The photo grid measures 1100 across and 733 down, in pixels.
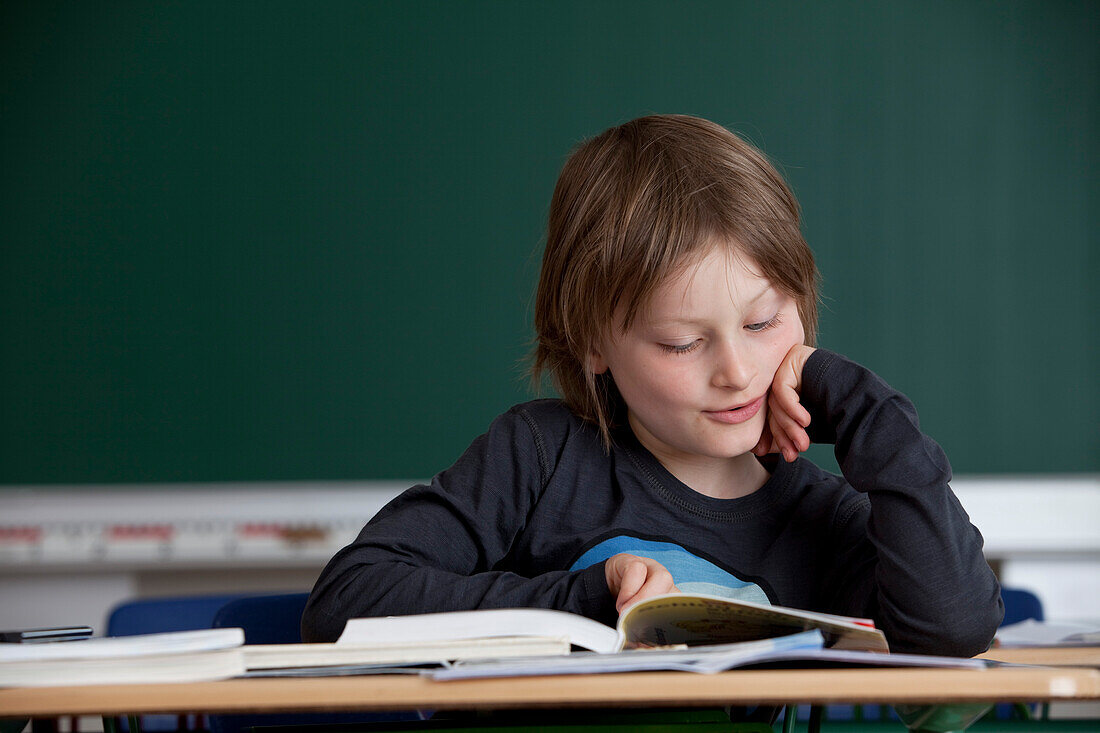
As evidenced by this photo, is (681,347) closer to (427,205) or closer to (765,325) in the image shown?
(765,325)

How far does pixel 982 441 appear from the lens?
2.42m

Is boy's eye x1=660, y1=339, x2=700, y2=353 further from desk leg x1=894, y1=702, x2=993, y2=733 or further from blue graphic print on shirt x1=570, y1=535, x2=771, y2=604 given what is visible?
desk leg x1=894, y1=702, x2=993, y2=733

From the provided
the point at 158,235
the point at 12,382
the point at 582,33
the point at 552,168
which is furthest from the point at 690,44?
the point at 12,382

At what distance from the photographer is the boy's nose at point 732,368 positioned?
1.03 metres

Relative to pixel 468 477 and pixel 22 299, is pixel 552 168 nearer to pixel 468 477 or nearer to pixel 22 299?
pixel 22 299

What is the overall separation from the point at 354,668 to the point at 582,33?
2.16 meters

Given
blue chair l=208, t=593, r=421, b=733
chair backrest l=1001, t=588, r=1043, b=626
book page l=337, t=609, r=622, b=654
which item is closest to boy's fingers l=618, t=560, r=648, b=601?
book page l=337, t=609, r=622, b=654

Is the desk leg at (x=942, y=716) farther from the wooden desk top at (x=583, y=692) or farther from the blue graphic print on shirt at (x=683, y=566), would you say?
the blue graphic print on shirt at (x=683, y=566)

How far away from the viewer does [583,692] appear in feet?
1.76

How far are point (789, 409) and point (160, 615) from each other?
115cm

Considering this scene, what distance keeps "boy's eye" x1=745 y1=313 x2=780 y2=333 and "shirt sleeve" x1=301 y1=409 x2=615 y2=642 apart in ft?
0.96

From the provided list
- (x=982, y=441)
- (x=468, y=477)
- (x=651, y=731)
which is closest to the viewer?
(x=651, y=731)

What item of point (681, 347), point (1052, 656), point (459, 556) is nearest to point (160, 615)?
point (459, 556)

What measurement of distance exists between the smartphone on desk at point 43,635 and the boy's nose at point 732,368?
622 millimetres
